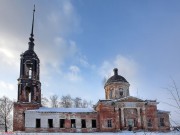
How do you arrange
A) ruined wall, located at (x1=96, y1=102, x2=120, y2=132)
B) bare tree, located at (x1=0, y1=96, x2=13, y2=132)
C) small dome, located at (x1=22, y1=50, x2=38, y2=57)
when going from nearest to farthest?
ruined wall, located at (x1=96, y1=102, x2=120, y2=132) → small dome, located at (x1=22, y1=50, x2=38, y2=57) → bare tree, located at (x1=0, y1=96, x2=13, y2=132)

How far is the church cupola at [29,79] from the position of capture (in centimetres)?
3123

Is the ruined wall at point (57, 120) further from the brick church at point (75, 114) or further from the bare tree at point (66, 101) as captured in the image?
the bare tree at point (66, 101)

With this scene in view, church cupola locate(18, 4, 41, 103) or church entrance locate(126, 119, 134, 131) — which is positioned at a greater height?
church cupola locate(18, 4, 41, 103)

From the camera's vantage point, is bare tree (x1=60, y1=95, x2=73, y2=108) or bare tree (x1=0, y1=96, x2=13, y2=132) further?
bare tree (x1=60, y1=95, x2=73, y2=108)

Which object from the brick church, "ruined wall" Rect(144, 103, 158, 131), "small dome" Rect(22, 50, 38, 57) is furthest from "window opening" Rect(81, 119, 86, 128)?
"small dome" Rect(22, 50, 38, 57)

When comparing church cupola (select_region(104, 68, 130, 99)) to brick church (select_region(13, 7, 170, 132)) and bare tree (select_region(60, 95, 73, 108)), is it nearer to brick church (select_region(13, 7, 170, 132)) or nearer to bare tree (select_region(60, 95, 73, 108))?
brick church (select_region(13, 7, 170, 132))

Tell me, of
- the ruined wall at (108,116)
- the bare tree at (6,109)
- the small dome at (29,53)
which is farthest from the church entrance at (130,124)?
the bare tree at (6,109)

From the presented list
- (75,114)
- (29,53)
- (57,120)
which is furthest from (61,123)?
(29,53)

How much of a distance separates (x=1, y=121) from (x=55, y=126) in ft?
53.1

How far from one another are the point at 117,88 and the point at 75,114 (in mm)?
6945

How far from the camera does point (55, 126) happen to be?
30891mm

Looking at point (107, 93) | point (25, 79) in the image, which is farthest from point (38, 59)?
point (107, 93)

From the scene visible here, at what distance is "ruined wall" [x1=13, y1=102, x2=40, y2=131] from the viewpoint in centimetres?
3003

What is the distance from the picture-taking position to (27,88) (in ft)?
105
